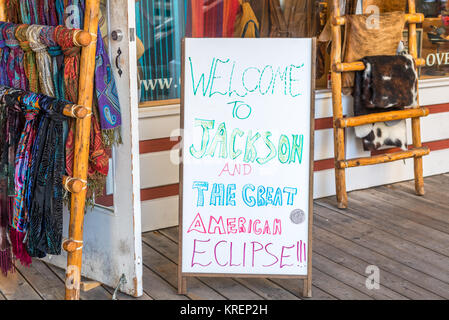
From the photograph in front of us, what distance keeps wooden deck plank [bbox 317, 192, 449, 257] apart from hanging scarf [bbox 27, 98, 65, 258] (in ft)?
6.50

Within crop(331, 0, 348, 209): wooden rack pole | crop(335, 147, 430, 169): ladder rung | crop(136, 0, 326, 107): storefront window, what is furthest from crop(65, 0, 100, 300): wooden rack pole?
crop(335, 147, 430, 169): ladder rung

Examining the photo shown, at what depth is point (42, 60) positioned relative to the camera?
2.59 meters

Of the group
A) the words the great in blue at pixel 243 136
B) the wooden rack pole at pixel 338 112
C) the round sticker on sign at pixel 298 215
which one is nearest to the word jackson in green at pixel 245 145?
the words the great in blue at pixel 243 136

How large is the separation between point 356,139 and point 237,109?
1791mm

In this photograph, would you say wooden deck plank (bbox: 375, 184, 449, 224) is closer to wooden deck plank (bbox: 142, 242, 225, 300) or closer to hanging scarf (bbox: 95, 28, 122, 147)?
wooden deck plank (bbox: 142, 242, 225, 300)

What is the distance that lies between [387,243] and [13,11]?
2285 millimetres

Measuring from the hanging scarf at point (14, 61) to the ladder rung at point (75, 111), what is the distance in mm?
381

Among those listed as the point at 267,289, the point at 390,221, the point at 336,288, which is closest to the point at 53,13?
the point at 267,289

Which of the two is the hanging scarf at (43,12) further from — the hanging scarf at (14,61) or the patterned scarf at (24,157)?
the patterned scarf at (24,157)

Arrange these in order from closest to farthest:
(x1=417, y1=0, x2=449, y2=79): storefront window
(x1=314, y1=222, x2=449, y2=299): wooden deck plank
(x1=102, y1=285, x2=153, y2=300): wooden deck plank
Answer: (x1=102, y1=285, x2=153, y2=300): wooden deck plank → (x1=314, y1=222, x2=449, y2=299): wooden deck plank → (x1=417, y1=0, x2=449, y2=79): storefront window

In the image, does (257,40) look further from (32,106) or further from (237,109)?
(32,106)

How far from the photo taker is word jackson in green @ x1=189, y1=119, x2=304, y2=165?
2662 millimetres

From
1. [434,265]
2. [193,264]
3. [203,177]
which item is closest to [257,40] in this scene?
[203,177]

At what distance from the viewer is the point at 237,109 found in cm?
266
